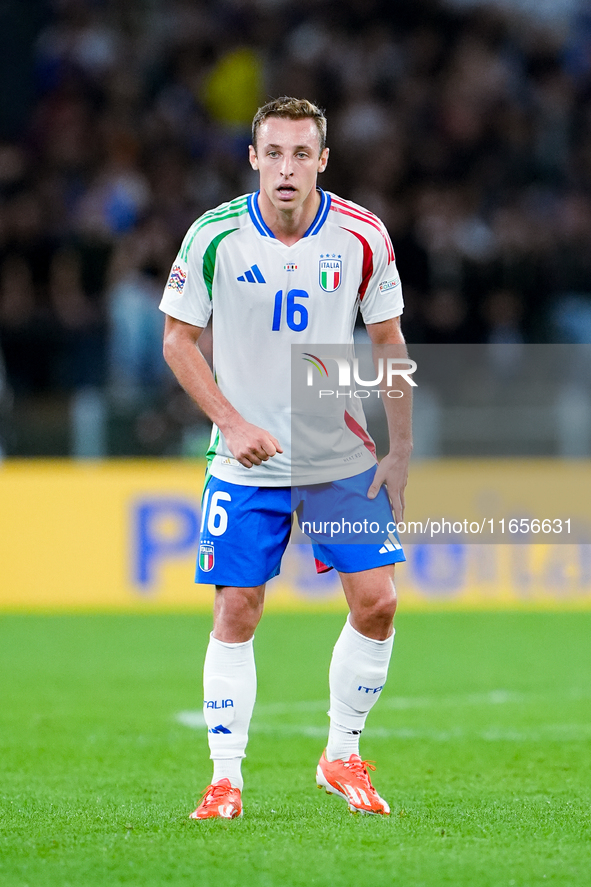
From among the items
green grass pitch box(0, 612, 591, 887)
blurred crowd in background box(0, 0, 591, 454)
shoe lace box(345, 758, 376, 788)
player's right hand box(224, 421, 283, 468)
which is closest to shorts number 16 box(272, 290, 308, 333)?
player's right hand box(224, 421, 283, 468)

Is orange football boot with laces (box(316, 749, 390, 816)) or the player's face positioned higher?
the player's face

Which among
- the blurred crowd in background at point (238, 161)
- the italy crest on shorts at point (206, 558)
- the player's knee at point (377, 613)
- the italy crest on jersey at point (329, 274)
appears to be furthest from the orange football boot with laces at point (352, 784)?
the blurred crowd in background at point (238, 161)

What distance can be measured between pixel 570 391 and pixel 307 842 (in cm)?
781

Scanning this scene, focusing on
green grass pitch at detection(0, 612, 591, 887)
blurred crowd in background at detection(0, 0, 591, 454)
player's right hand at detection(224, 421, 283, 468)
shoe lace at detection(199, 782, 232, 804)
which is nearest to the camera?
green grass pitch at detection(0, 612, 591, 887)

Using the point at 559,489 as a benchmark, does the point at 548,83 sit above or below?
above

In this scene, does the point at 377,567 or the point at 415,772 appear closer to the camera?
the point at 377,567

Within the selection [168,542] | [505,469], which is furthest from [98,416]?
[505,469]

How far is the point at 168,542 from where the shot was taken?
11742 mm

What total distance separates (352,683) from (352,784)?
35cm

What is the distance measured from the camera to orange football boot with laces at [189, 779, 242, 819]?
4.43 meters

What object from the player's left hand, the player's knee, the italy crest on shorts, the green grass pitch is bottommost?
the green grass pitch

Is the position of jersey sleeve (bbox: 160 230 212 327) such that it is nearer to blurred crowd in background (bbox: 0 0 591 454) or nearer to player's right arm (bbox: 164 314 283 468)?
player's right arm (bbox: 164 314 283 468)

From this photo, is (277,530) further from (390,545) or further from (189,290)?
(189,290)

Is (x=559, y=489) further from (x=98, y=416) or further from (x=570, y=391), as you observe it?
(x=98, y=416)
